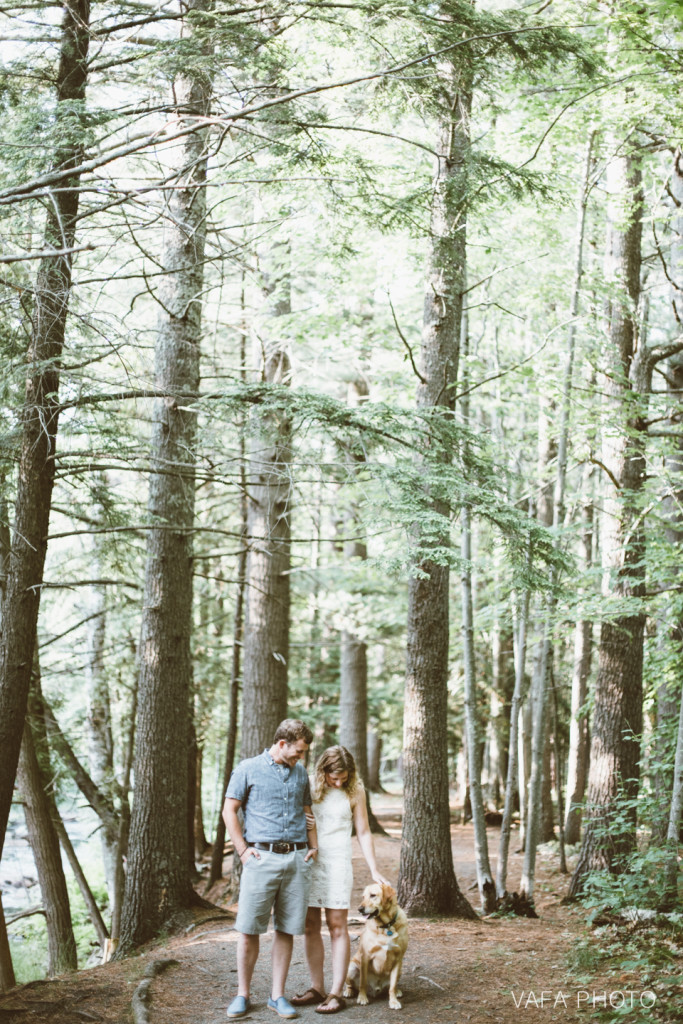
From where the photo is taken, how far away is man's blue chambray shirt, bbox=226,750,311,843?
202 inches

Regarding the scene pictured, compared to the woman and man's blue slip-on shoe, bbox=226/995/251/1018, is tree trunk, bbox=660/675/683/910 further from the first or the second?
man's blue slip-on shoe, bbox=226/995/251/1018

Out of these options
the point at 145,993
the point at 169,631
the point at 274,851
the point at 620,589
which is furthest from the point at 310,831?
the point at 620,589

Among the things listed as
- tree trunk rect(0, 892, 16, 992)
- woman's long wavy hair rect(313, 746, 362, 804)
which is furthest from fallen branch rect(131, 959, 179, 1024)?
tree trunk rect(0, 892, 16, 992)

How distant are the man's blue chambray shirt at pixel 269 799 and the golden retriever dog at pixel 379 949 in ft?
2.02

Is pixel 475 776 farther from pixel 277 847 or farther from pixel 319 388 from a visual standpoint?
pixel 319 388

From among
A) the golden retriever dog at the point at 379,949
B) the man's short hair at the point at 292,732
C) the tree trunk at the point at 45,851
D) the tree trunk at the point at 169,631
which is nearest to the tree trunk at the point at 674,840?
the golden retriever dog at the point at 379,949

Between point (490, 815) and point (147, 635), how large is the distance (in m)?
12.4

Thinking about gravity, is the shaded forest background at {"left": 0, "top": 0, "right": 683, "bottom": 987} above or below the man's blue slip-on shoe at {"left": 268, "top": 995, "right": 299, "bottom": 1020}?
above

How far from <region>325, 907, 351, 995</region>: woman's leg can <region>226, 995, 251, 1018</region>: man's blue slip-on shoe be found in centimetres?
55

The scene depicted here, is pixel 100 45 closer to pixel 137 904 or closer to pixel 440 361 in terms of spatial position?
pixel 440 361

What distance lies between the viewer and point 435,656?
8672 millimetres

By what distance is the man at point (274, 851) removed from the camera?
5066 millimetres

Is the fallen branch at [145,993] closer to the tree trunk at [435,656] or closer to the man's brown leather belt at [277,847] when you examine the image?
the man's brown leather belt at [277,847]

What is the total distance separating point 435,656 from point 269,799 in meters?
3.80
